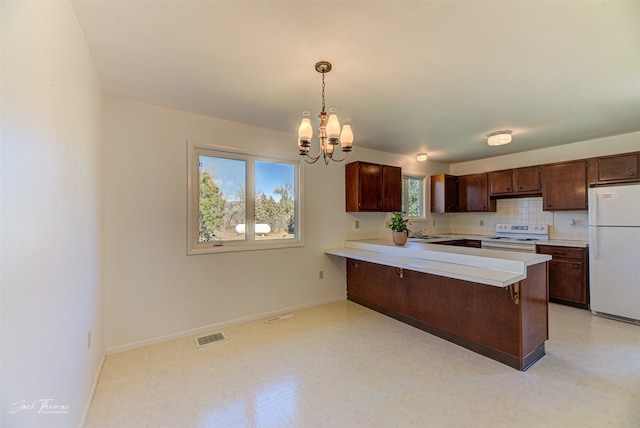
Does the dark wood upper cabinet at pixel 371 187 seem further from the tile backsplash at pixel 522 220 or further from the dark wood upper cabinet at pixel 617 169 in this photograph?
the dark wood upper cabinet at pixel 617 169

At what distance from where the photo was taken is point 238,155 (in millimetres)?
3293

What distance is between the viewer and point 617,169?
135 inches

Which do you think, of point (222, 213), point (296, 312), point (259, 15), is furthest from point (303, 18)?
point (296, 312)

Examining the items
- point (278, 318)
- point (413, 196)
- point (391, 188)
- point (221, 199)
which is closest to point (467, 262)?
point (391, 188)

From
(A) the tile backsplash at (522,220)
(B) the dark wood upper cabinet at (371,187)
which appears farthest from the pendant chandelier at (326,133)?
(A) the tile backsplash at (522,220)

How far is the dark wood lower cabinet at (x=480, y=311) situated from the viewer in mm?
2264

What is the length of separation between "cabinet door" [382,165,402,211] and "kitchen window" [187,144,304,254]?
4.61 feet

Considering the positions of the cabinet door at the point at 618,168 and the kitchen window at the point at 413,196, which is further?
the kitchen window at the point at 413,196

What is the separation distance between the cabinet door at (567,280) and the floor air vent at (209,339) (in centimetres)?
440

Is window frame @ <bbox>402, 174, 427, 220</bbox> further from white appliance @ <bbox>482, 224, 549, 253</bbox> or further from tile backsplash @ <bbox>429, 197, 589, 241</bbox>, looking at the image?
white appliance @ <bbox>482, 224, 549, 253</bbox>

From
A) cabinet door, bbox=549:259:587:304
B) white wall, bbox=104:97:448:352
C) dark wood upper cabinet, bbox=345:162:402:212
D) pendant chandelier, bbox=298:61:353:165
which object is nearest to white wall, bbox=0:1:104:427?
white wall, bbox=104:97:448:352

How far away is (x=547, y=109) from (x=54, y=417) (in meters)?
4.37

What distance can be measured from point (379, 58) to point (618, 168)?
144 inches

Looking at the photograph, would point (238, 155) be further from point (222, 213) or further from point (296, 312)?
point (296, 312)
